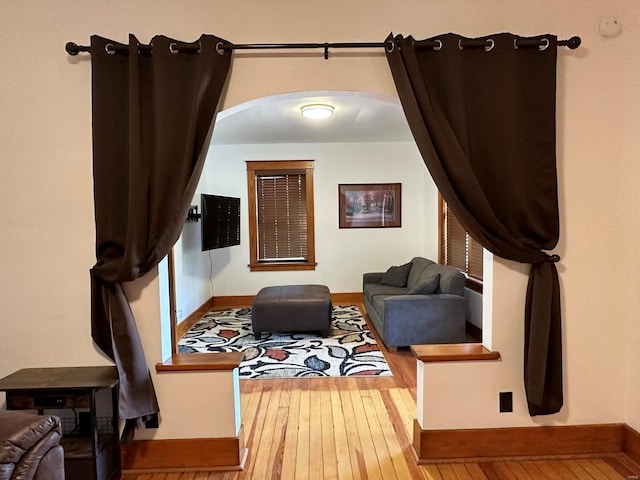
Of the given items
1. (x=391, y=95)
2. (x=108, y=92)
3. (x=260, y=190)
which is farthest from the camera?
(x=260, y=190)

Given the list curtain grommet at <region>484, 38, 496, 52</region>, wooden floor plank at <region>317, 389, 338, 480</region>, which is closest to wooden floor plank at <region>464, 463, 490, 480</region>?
wooden floor plank at <region>317, 389, 338, 480</region>

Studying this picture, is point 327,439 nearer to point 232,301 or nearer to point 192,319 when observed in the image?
point 192,319

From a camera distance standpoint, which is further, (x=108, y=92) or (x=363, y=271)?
(x=363, y=271)

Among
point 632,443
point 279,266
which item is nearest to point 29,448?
point 632,443

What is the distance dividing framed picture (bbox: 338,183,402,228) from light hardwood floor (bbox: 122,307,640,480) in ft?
10.4

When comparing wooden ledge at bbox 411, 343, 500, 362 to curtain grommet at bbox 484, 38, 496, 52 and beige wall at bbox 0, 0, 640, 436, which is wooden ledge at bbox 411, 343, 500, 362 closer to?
beige wall at bbox 0, 0, 640, 436

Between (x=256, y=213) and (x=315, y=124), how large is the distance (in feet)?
6.44

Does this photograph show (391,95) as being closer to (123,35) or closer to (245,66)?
(245,66)

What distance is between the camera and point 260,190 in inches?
235

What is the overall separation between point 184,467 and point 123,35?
7.88 ft

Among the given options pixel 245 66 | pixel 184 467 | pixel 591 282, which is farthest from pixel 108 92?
pixel 591 282

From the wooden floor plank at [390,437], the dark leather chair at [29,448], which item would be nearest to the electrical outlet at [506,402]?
the wooden floor plank at [390,437]

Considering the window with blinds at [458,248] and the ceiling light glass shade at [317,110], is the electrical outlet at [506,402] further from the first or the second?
the ceiling light glass shade at [317,110]

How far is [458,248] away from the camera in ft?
15.8
